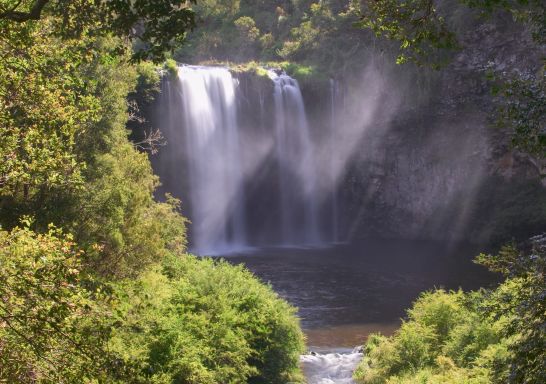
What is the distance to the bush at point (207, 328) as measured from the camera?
14.9 metres

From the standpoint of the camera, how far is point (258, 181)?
49219 millimetres

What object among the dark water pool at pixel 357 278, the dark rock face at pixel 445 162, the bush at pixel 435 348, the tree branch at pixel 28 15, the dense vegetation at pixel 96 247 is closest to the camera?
the tree branch at pixel 28 15

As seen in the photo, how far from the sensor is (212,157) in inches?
1804

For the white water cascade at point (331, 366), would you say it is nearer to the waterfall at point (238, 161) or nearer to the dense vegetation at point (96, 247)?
the dense vegetation at point (96, 247)

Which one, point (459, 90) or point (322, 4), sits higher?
point (322, 4)

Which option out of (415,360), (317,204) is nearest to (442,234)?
(317,204)

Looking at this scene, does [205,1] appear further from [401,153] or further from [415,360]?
[415,360]

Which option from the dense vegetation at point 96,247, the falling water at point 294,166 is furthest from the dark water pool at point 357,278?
the dense vegetation at point 96,247

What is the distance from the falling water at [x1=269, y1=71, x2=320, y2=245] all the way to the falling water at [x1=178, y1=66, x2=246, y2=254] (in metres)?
3.59

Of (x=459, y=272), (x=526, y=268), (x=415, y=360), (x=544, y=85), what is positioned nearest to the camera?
(x=526, y=268)

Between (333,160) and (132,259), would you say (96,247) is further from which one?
(333,160)

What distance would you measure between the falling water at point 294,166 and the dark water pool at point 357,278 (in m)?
4.42

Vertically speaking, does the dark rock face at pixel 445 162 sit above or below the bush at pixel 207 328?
above

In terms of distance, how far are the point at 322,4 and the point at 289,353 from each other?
1608 inches
